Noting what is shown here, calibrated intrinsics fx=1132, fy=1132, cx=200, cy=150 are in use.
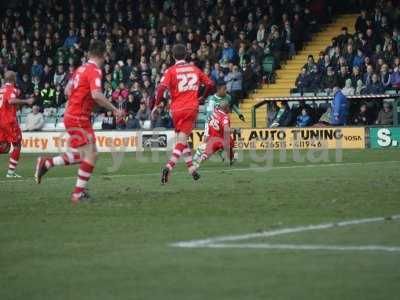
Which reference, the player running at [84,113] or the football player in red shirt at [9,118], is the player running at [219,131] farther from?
the player running at [84,113]

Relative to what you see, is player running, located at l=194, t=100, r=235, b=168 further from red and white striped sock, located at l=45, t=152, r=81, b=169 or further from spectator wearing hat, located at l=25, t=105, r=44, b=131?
spectator wearing hat, located at l=25, t=105, r=44, b=131

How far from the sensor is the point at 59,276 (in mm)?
8891

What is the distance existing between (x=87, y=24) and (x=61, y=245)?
3309cm

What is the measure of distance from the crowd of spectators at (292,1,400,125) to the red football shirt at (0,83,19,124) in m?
13.2

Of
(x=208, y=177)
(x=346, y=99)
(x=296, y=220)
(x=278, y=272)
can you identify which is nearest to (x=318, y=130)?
(x=346, y=99)

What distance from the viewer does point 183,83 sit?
19.0m

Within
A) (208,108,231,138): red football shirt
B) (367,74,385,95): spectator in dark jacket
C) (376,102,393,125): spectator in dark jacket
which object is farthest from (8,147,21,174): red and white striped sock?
(367,74,385,95): spectator in dark jacket

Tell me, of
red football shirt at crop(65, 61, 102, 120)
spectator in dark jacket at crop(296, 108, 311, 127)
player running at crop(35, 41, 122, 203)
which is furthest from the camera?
spectator in dark jacket at crop(296, 108, 311, 127)

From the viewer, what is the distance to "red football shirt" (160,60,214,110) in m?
Answer: 18.8

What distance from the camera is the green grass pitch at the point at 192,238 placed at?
824 cm

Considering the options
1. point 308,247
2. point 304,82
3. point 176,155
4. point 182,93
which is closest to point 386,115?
point 304,82

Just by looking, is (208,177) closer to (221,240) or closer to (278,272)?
(221,240)

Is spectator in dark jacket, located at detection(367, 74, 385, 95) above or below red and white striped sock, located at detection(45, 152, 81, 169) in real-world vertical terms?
above

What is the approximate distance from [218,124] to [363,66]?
10.5 metres
